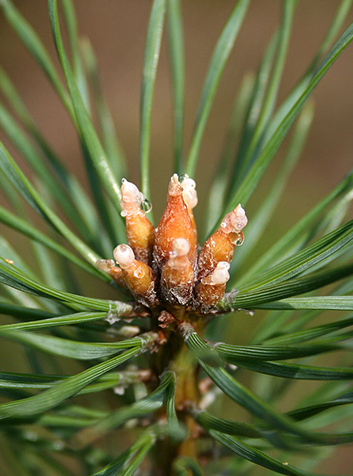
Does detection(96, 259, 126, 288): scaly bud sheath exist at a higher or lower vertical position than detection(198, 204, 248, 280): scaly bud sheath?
higher

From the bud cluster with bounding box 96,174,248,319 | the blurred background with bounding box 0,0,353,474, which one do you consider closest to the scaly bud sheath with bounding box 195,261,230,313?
the bud cluster with bounding box 96,174,248,319

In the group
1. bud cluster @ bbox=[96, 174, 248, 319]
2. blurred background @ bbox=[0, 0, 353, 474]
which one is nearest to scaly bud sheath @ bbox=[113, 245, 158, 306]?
bud cluster @ bbox=[96, 174, 248, 319]

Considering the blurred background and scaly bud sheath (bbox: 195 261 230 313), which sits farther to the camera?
the blurred background

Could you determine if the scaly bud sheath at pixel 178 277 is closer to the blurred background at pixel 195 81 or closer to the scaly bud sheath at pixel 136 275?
the scaly bud sheath at pixel 136 275

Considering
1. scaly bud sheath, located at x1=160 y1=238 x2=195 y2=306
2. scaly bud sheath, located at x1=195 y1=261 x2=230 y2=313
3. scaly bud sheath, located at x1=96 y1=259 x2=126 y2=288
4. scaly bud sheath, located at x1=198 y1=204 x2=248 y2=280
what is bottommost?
scaly bud sheath, located at x1=195 y1=261 x2=230 y2=313

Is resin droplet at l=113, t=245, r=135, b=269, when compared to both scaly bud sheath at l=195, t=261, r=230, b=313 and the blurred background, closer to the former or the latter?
scaly bud sheath at l=195, t=261, r=230, b=313

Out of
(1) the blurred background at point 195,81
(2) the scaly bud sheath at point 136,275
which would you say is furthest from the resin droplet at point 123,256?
(1) the blurred background at point 195,81

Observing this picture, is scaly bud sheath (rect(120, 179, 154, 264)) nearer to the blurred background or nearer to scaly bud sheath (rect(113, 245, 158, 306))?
scaly bud sheath (rect(113, 245, 158, 306))
